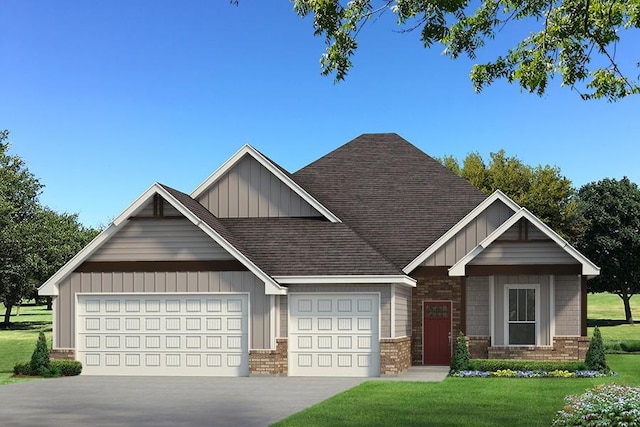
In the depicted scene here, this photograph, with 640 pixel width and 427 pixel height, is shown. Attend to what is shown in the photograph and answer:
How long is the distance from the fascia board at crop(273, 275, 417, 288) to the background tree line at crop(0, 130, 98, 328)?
123 ft

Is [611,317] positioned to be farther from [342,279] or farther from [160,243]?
[160,243]

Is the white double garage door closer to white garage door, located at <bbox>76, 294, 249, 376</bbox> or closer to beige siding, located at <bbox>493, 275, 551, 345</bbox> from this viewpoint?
white garage door, located at <bbox>76, 294, 249, 376</bbox>

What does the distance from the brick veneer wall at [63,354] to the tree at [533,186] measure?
129ft

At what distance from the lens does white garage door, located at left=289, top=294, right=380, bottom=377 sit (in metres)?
28.4

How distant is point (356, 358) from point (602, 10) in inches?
594

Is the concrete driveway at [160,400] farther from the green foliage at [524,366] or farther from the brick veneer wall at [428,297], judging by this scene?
the brick veneer wall at [428,297]

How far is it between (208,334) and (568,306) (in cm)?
1222

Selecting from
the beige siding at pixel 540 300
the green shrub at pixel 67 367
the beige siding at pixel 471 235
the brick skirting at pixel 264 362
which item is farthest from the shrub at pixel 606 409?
the green shrub at pixel 67 367

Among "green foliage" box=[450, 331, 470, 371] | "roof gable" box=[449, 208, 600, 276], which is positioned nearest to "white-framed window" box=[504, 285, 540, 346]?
"roof gable" box=[449, 208, 600, 276]

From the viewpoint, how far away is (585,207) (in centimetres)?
7088

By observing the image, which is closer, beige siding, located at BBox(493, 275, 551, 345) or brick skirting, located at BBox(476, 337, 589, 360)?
brick skirting, located at BBox(476, 337, 589, 360)

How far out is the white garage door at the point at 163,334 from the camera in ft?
94.0

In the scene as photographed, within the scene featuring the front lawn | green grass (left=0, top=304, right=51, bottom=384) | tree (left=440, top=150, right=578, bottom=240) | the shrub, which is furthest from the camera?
tree (left=440, top=150, right=578, bottom=240)

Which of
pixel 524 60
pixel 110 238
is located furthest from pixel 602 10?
pixel 110 238
